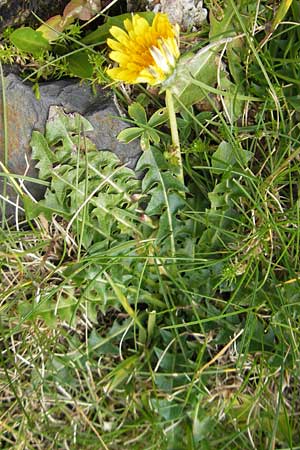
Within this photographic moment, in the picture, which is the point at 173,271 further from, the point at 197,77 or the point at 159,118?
the point at 197,77

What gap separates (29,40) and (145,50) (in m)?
0.34

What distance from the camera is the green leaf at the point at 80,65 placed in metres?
1.43

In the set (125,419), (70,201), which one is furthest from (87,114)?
(125,419)

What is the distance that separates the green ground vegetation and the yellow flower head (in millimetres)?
154

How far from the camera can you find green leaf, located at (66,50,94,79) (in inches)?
56.2

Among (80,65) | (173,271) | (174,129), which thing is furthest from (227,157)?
(80,65)

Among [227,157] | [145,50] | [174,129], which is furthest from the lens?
[227,157]

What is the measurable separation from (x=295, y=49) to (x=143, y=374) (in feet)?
3.08

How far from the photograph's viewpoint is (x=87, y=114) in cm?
146

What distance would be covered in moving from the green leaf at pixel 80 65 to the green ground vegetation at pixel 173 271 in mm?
25

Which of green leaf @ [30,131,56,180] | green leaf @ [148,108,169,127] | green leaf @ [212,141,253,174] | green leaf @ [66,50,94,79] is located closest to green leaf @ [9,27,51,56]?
green leaf @ [66,50,94,79]

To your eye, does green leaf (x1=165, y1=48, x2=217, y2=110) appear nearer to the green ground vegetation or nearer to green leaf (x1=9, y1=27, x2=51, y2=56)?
the green ground vegetation

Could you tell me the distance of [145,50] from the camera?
4.14 ft

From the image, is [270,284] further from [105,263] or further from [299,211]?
[105,263]
